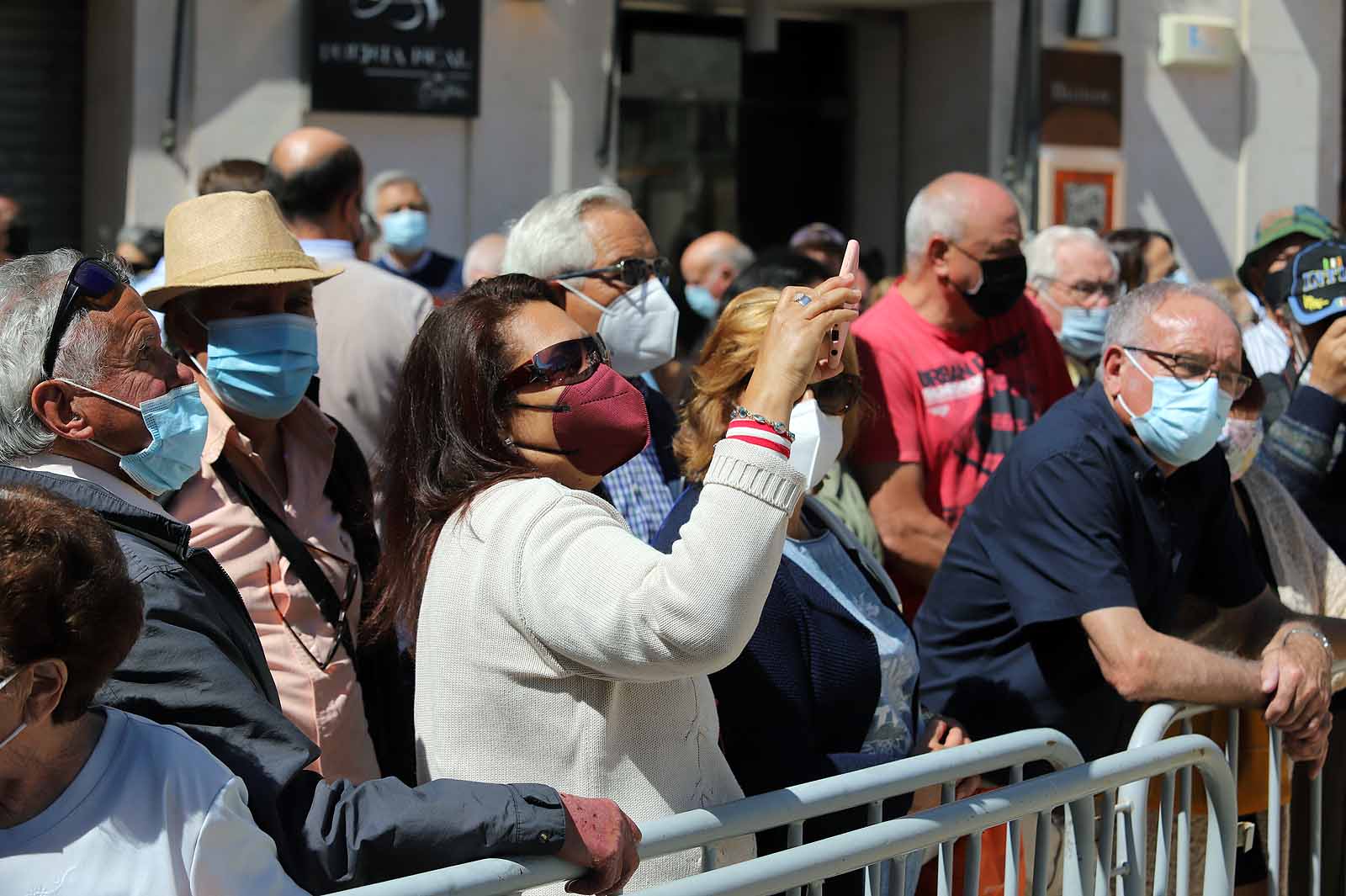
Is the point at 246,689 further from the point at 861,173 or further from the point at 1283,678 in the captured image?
the point at 861,173

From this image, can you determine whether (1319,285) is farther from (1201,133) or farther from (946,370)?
(1201,133)

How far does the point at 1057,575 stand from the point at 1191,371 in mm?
633

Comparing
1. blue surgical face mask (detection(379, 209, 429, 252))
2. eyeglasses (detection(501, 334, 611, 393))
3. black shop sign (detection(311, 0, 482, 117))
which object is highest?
black shop sign (detection(311, 0, 482, 117))

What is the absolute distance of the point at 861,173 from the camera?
11.8m

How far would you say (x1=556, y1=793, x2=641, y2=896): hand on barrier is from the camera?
7.04 ft

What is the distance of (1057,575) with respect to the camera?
346cm

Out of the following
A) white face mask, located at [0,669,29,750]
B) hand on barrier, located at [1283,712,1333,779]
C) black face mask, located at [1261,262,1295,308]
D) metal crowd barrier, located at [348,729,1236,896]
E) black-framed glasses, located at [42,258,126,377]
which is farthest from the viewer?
black face mask, located at [1261,262,1295,308]

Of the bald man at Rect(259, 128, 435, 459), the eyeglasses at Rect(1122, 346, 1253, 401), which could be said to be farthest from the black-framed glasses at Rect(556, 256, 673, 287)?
the eyeglasses at Rect(1122, 346, 1253, 401)

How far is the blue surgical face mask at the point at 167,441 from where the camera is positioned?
2.49m

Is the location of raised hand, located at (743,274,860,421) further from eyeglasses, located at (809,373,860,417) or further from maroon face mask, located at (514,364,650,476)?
eyeglasses, located at (809,373,860,417)

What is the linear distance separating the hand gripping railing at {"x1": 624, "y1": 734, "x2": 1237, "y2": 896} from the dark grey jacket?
219 mm

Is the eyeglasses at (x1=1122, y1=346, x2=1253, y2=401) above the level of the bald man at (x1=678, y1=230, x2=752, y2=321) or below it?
below

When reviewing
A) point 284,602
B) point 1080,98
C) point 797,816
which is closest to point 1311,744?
point 797,816

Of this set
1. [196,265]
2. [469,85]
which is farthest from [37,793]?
[469,85]
